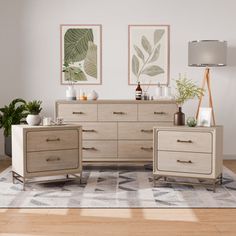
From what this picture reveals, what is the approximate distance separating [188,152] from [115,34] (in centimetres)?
242

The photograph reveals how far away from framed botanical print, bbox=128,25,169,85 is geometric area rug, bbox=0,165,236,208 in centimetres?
161

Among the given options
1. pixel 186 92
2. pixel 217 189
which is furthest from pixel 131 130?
pixel 217 189

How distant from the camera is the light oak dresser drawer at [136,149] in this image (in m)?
5.16

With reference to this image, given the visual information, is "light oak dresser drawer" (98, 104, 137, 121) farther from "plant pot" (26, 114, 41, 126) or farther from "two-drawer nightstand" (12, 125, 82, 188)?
"plant pot" (26, 114, 41, 126)

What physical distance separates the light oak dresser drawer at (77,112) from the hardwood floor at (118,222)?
1.92m

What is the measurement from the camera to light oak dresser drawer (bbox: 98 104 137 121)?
5156mm

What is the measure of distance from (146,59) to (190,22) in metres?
0.73

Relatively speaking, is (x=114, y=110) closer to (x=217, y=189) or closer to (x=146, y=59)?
(x=146, y=59)

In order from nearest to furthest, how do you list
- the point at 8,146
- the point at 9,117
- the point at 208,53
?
1. the point at 208,53
2. the point at 9,117
3. the point at 8,146

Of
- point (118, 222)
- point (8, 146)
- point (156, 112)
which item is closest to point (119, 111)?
point (156, 112)

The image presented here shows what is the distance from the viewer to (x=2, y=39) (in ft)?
19.6

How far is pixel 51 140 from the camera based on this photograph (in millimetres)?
4160

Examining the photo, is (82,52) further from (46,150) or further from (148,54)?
(46,150)

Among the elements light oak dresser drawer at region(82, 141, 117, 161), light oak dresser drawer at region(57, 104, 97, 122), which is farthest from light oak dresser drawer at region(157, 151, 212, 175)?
light oak dresser drawer at region(57, 104, 97, 122)
